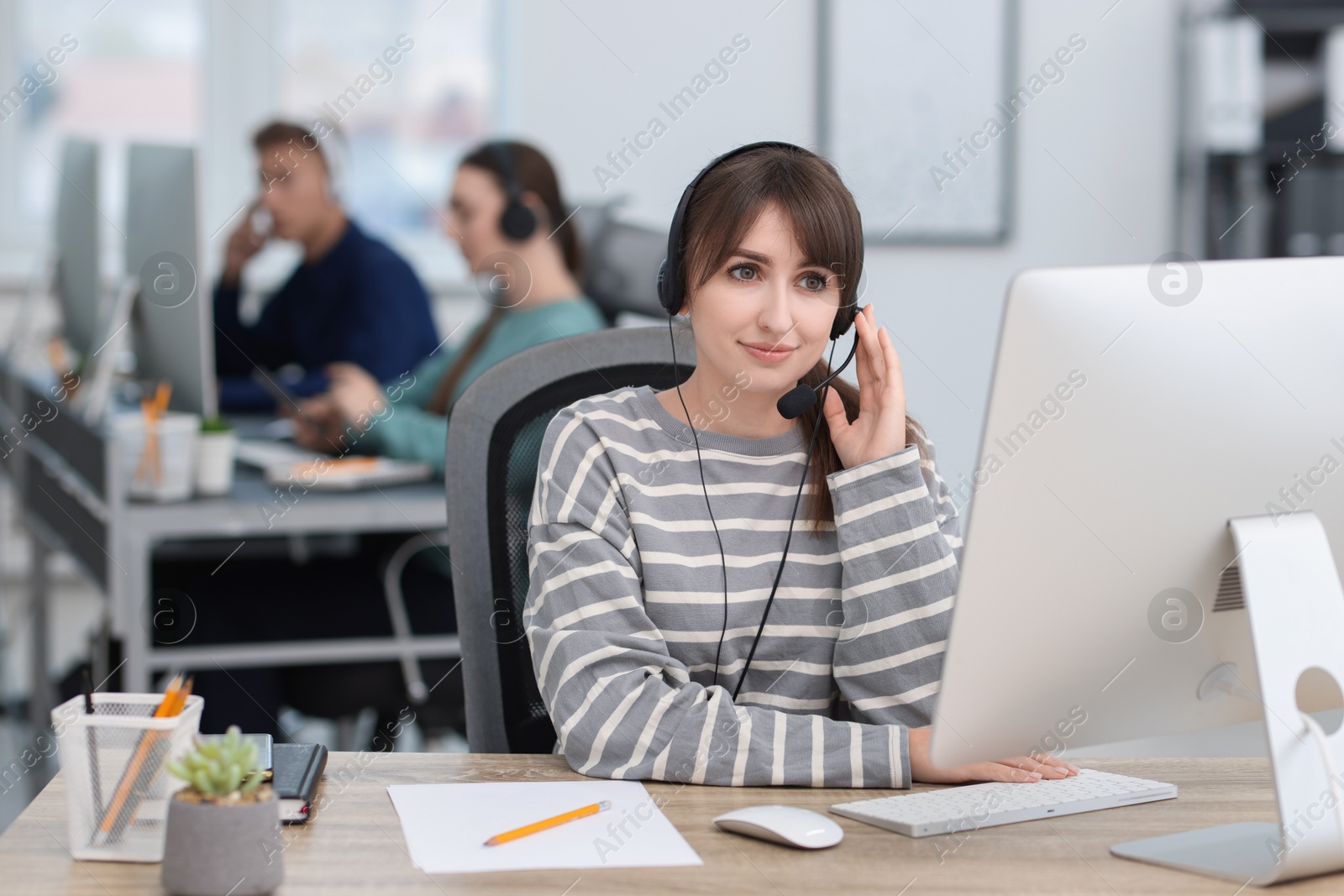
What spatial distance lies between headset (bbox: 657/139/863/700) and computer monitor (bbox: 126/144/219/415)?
111cm

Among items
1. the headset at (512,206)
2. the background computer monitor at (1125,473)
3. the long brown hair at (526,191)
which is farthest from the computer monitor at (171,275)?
the background computer monitor at (1125,473)

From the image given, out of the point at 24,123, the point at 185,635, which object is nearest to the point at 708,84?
the point at 24,123

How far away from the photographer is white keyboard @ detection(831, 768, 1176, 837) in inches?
33.1

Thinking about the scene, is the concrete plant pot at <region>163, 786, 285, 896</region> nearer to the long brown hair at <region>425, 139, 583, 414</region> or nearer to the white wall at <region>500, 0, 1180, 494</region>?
the long brown hair at <region>425, 139, 583, 414</region>

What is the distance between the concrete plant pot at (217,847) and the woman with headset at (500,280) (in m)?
1.54

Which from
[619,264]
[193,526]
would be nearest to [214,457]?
[193,526]

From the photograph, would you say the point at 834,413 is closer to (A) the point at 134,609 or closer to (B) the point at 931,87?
(A) the point at 134,609

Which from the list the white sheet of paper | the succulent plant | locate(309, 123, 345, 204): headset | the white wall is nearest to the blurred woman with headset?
locate(309, 123, 345, 204): headset

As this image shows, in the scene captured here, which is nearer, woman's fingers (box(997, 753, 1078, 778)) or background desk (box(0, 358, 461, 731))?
woman's fingers (box(997, 753, 1078, 778))

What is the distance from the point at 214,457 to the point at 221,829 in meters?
1.33

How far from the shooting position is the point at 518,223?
2338 mm

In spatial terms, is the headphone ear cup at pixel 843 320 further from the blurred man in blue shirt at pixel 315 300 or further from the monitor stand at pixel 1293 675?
the blurred man in blue shirt at pixel 315 300

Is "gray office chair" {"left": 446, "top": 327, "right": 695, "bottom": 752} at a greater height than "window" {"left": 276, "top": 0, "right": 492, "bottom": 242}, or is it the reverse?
"window" {"left": 276, "top": 0, "right": 492, "bottom": 242}

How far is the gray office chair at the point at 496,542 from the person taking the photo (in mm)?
1114
